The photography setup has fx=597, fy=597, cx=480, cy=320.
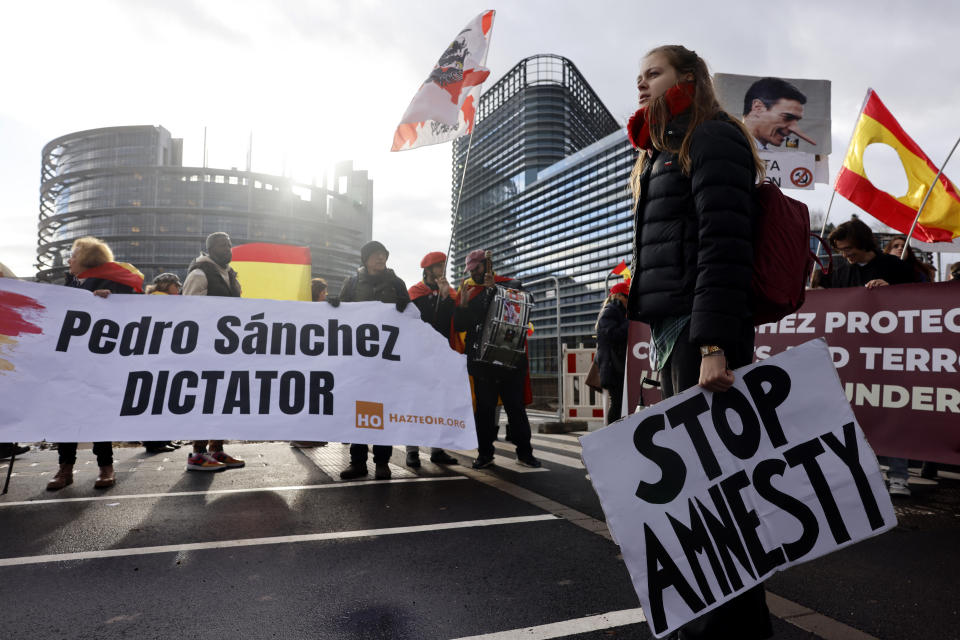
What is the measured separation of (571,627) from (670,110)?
1.91 metres

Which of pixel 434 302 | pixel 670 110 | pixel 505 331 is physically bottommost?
pixel 505 331

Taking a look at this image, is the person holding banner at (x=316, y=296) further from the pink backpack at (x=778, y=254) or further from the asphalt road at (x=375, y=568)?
the pink backpack at (x=778, y=254)

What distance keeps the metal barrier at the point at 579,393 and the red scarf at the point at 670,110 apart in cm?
762

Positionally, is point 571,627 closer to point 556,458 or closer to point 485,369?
point 485,369

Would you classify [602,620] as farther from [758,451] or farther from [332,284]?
[332,284]

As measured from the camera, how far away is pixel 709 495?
1855 mm

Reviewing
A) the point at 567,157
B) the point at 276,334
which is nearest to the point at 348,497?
the point at 276,334

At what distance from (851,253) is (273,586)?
5119mm

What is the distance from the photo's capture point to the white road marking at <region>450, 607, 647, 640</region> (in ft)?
7.16

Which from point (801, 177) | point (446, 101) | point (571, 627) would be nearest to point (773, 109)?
point (801, 177)

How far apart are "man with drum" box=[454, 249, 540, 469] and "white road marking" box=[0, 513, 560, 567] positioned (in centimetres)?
186

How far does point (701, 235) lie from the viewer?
5.99ft

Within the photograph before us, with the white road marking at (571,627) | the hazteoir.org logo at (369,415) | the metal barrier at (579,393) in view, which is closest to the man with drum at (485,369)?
the hazteoir.org logo at (369,415)

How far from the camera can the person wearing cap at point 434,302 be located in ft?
20.0
